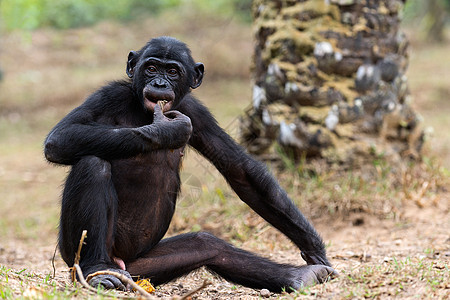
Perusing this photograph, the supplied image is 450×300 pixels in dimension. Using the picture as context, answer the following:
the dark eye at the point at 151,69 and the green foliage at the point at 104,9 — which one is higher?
the dark eye at the point at 151,69

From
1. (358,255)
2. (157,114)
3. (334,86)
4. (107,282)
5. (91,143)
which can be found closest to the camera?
(107,282)

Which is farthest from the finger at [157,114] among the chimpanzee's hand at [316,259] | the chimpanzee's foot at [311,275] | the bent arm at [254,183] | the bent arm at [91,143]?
the chimpanzee's hand at [316,259]

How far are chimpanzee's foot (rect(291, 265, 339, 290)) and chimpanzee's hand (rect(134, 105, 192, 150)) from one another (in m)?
1.36

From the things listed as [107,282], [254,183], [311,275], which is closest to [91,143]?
[107,282]

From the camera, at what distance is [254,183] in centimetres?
502

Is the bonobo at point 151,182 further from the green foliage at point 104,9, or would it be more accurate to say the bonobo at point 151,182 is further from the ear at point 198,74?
the green foliage at point 104,9

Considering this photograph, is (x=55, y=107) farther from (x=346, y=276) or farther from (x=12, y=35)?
(x=346, y=276)

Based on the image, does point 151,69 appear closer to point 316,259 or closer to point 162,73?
point 162,73

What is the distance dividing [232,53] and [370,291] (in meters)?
14.9

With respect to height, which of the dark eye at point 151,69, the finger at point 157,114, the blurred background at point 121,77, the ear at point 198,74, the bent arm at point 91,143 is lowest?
the blurred background at point 121,77

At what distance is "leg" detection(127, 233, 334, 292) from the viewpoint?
14.7 ft

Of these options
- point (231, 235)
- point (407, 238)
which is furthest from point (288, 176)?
point (407, 238)

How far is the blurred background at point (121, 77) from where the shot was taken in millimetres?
7312

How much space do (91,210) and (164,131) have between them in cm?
77
